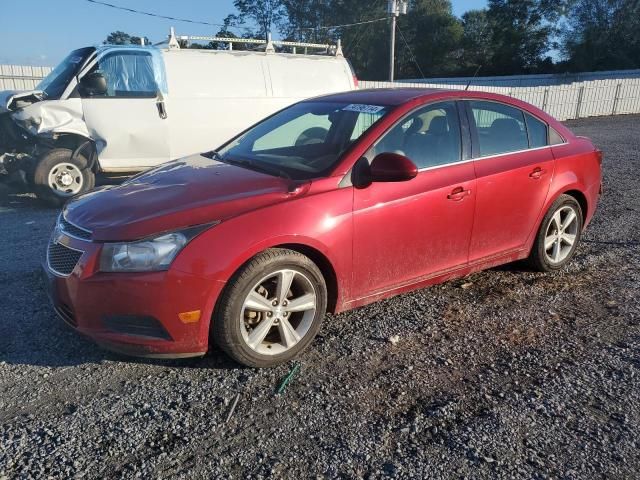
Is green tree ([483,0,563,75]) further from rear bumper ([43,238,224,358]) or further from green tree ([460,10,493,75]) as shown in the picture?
rear bumper ([43,238,224,358])

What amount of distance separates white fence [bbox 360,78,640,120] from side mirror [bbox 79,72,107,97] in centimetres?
1451

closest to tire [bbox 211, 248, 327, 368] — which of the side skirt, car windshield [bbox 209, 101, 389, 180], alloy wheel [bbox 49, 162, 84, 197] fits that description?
the side skirt

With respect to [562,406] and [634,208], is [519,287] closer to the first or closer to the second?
[562,406]

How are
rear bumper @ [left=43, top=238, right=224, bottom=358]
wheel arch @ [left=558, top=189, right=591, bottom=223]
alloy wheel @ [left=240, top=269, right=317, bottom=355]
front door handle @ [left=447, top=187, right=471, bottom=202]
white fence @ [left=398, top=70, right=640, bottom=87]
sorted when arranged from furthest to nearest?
white fence @ [left=398, top=70, right=640, bottom=87], wheel arch @ [left=558, top=189, right=591, bottom=223], front door handle @ [left=447, top=187, right=471, bottom=202], alloy wheel @ [left=240, top=269, right=317, bottom=355], rear bumper @ [left=43, top=238, right=224, bottom=358]

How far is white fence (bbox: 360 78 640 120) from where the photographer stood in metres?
20.9

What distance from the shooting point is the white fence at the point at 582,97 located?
20.9 m

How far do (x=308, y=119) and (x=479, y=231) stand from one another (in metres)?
1.68

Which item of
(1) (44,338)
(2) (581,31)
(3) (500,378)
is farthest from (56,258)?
(2) (581,31)

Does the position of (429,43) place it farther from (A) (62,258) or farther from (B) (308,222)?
(A) (62,258)

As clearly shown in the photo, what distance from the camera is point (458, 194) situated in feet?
12.7

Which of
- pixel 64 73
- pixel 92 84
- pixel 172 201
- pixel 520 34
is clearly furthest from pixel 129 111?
pixel 520 34

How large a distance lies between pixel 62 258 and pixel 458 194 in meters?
2.74

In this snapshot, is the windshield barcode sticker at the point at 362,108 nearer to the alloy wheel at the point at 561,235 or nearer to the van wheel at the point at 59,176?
the alloy wheel at the point at 561,235

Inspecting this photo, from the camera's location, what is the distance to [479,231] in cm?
408
